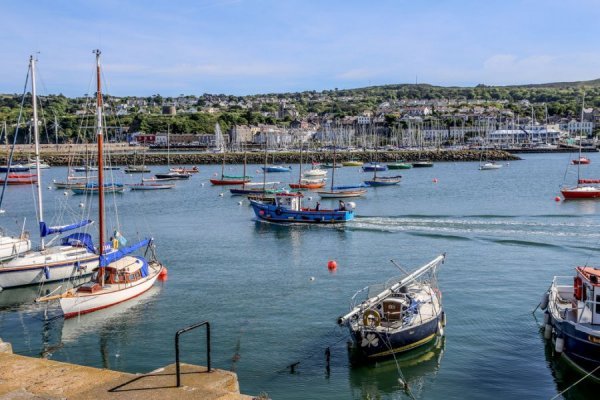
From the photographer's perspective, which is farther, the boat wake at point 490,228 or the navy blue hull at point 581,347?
the boat wake at point 490,228

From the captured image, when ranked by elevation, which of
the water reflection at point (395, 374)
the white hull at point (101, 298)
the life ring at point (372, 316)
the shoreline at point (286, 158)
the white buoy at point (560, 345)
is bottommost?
the water reflection at point (395, 374)

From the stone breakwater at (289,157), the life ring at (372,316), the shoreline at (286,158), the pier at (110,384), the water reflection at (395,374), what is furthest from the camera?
the stone breakwater at (289,157)

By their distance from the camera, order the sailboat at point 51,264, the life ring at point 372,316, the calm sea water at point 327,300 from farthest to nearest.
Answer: the sailboat at point 51,264 < the life ring at point 372,316 < the calm sea water at point 327,300

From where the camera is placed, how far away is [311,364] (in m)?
18.2

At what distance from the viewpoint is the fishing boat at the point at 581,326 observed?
1648 centimetres

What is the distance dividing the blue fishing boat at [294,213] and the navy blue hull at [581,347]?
2868 centimetres

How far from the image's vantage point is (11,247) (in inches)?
1222

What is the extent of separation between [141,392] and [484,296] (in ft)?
64.7

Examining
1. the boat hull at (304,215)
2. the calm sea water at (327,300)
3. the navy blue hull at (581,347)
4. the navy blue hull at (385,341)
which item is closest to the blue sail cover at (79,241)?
the calm sea water at (327,300)

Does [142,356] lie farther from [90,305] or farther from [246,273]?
[246,273]

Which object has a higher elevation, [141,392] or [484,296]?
[141,392]

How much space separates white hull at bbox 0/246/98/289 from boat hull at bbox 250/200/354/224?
63.4 feet

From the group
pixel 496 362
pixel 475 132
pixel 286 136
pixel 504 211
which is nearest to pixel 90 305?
pixel 496 362

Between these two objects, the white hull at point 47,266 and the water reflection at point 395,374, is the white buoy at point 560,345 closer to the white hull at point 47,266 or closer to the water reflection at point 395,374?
the water reflection at point 395,374
